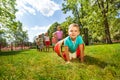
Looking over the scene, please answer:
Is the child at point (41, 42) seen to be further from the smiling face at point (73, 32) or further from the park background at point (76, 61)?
the smiling face at point (73, 32)

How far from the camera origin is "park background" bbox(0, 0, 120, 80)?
28.7 feet

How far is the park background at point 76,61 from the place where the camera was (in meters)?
8.76

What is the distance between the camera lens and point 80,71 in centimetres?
916

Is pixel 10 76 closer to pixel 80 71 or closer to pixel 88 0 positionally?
pixel 80 71

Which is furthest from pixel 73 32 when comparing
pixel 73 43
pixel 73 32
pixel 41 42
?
pixel 41 42

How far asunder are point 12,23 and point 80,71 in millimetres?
35168

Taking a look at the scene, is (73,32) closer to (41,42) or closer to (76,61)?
(76,61)

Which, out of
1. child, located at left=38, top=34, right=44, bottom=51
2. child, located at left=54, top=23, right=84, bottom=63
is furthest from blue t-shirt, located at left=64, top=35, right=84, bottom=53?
child, located at left=38, top=34, right=44, bottom=51

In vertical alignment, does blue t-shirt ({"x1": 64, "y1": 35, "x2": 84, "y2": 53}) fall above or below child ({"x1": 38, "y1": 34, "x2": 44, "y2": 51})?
below

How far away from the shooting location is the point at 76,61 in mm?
11258

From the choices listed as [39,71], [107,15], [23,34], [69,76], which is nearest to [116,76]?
[69,76]

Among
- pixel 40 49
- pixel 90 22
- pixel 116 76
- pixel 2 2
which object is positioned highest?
pixel 2 2

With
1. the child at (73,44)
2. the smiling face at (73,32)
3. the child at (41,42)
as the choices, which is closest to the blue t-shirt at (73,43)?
the child at (73,44)

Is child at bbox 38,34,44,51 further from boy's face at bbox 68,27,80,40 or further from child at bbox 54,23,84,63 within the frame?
boy's face at bbox 68,27,80,40
